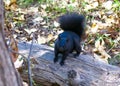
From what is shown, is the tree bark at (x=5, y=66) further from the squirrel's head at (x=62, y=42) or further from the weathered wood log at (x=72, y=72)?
the squirrel's head at (x=62, y=42)

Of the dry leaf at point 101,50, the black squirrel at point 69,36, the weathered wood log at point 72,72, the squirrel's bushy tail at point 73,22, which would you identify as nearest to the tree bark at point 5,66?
the weathered wood log at point 72,72

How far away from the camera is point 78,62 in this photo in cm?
355

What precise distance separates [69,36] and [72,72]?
0.88 meters

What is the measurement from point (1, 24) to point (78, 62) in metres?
2.07

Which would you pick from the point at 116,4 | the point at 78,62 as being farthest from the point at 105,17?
the point at 78,62

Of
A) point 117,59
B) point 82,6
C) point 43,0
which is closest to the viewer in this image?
point 117,59

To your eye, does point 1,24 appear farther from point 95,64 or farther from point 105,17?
point 105,17

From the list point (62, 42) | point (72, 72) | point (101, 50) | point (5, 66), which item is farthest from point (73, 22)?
point (5, 66)

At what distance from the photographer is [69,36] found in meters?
3.84

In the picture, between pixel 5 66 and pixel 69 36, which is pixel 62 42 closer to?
pixel 69 36

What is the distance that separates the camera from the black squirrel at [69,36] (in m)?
3.69

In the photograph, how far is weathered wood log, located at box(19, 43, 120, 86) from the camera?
10.5 feet

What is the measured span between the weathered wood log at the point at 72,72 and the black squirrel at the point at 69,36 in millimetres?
104

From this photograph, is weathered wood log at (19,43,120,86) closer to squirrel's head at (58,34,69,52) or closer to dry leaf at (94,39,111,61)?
squirrel's head at (58,34,69,52)
